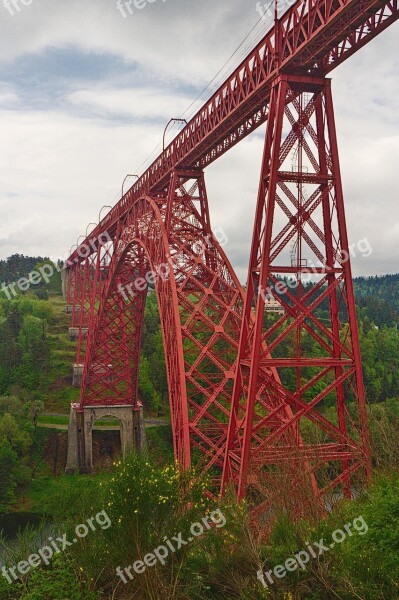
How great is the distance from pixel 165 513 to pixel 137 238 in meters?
15.6

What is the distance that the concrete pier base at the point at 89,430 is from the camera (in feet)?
139

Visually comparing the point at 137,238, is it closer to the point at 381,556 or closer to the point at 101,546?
the point at 101,546

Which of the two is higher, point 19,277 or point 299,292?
point 19,277

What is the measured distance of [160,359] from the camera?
2408 inches

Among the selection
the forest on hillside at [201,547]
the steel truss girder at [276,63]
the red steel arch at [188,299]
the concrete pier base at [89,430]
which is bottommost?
the concrete pier base at [89,430]

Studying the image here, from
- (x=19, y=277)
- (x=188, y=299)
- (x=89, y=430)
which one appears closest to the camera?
(x=188, y=299)

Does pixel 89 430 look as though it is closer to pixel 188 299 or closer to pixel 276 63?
pixel 188 299

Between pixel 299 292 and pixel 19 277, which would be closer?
pixel 299 292

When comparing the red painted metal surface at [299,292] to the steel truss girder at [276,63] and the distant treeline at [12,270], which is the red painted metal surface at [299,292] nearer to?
the steel truss girder at [276,63]

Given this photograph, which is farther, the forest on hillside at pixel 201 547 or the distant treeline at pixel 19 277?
the distant treeline at pixel 19 277

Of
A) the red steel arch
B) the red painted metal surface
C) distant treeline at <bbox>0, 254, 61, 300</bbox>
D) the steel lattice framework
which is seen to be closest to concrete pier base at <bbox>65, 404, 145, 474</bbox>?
the red steel arch

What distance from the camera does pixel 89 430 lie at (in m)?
42.9

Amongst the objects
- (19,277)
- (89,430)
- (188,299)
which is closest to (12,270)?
(19,277)

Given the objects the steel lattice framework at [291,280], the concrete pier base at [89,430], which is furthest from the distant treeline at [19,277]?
the steel lattice framework at [291,280]
